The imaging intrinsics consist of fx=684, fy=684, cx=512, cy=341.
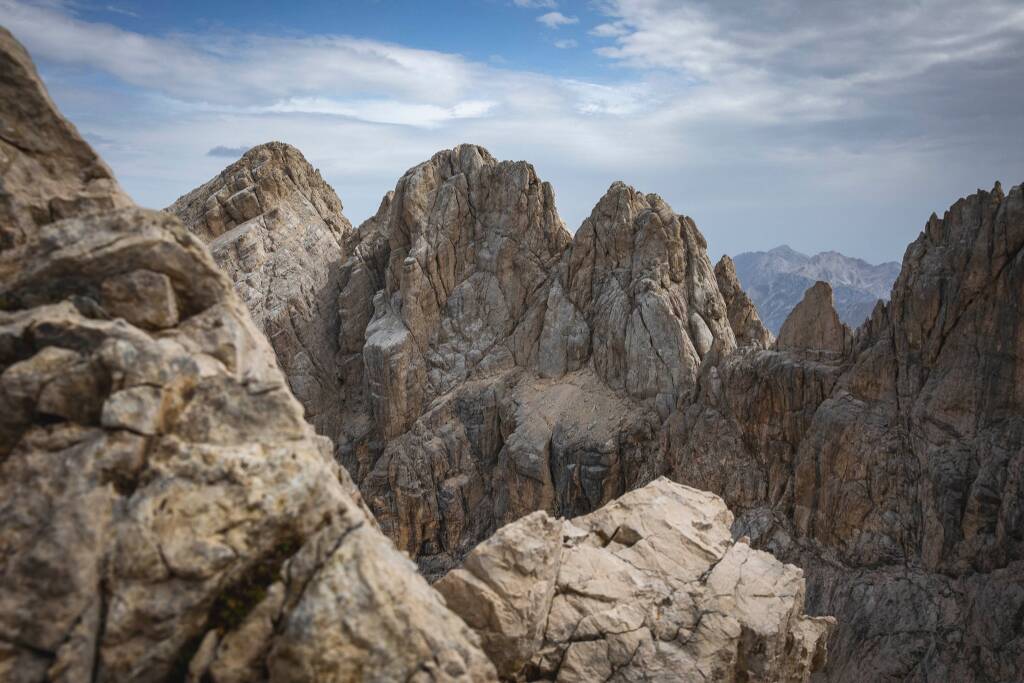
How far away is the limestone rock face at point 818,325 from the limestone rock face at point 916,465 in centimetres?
34

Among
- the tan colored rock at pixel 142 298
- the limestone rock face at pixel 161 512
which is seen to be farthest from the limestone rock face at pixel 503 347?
the tan colored rock at pixel 142 298

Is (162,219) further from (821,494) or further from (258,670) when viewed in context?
(821,494)

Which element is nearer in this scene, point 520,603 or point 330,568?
point 330,568

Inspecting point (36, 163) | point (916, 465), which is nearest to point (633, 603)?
point (36, 163)

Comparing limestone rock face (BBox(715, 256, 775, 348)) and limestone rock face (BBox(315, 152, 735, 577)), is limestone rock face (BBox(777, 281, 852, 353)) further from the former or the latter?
limestone rock face (BBox(715, 256, 775, 348))

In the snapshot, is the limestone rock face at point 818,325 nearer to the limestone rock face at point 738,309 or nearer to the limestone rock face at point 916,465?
the limestone rock face at point 916,465

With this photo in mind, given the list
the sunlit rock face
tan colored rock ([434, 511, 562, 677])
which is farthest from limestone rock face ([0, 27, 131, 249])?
tan colored rock ([434, 511, 562, 677])

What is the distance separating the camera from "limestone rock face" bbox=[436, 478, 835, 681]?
1870 centimetres

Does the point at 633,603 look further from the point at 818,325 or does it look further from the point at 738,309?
the point at 738,309

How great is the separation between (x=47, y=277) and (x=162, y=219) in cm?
248

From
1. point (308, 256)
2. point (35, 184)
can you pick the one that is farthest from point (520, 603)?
point (308, 256)

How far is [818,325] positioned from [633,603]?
26568 mm

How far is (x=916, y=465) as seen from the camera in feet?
116

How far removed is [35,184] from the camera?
15453 mm
